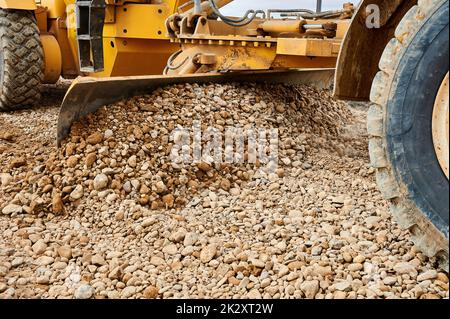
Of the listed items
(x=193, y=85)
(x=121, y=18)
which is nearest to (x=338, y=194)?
(x=193, y=85)

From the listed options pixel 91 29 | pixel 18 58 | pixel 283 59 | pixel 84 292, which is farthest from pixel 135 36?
pixel 84 292

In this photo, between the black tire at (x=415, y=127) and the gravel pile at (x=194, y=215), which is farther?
the gravel pile at (x=194, y=215)

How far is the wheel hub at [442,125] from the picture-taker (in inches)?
74.3

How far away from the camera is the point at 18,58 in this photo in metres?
5.02

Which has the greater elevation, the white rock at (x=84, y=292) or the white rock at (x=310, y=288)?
the white rock at (x=310, y=288)

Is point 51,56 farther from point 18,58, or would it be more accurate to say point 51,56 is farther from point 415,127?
point 415,127

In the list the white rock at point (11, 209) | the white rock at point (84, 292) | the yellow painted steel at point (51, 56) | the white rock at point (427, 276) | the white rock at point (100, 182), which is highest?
the yellow painted steel at point (51, 56)

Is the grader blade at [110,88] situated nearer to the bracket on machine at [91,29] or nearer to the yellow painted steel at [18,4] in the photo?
the bracket on machine at [91,29]

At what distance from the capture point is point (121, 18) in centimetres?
491

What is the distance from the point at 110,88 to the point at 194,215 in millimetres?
1170

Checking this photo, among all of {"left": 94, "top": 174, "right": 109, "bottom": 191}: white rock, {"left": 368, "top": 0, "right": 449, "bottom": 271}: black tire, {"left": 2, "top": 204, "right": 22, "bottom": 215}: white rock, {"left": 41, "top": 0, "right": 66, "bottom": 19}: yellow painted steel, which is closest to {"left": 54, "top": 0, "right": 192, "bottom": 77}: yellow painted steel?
{"left": 41, "top": 0, "right": 66, "bottom": 19}: yellow painted steel

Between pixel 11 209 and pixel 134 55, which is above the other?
pixel 134 55

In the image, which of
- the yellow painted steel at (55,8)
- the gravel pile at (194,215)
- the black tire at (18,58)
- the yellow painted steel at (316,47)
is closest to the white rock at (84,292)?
the gravel pile at (194,215)

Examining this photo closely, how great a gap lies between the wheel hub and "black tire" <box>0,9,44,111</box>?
13.4 feet
